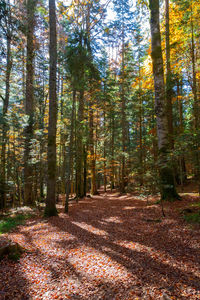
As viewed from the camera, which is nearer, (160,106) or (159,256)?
(159,256)

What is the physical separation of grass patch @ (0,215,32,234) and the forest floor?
128cm

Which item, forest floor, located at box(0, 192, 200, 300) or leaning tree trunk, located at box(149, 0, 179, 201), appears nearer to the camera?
forest floor, located at box(0, 192, 200, 300)

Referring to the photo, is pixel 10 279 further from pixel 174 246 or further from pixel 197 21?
pixel 197 21

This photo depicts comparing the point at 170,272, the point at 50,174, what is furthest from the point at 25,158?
the point at 170,272

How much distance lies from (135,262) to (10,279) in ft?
7.81

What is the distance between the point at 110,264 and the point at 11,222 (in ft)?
19.3

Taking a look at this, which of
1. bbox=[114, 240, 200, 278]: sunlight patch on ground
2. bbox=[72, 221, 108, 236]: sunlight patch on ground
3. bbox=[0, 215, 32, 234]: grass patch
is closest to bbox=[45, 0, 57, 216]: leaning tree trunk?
bbox=[0, 215, 32, 234]: grass patch

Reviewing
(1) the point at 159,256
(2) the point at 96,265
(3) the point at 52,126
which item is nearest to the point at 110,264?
(2) the point at 96,265

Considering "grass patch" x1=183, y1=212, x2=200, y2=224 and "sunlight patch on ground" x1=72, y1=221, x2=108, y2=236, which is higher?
"grass patch" x1=183, y1=212, x2=200, y2=224

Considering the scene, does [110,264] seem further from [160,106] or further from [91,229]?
[160,106]

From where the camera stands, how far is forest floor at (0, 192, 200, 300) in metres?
2.47

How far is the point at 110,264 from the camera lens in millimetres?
3201

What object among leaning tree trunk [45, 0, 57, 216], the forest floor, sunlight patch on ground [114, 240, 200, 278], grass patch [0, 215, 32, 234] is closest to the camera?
the forest floor

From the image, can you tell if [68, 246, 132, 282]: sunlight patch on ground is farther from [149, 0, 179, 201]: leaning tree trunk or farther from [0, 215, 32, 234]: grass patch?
[149, 0, 179, 201]: leaning tree trunk
